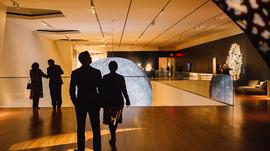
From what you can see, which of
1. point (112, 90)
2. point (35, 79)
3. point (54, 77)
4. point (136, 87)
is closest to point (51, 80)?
point (54, 77)

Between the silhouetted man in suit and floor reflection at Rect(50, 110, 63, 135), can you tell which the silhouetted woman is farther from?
the silhouetted man in suit

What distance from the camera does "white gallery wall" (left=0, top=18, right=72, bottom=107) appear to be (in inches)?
523

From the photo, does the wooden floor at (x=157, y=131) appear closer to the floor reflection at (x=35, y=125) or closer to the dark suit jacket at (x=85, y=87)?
the floor reflection at (x=35, y=125)

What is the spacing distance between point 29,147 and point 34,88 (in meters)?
4.83

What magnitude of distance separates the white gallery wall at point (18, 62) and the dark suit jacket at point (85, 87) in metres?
8.03

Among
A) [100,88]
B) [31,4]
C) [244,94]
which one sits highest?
[31,4]

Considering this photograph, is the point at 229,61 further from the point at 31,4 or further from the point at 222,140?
the point at 222,140

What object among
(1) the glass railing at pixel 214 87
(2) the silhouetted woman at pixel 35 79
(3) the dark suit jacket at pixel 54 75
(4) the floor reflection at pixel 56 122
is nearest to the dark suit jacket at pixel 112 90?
(4) the floor reflection at pixel 56 122

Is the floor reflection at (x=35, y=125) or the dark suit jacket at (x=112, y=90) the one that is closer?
the dark suit jacket at (x=112, y=90)

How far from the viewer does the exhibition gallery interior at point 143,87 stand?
575 centimetres

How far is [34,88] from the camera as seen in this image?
10531mm

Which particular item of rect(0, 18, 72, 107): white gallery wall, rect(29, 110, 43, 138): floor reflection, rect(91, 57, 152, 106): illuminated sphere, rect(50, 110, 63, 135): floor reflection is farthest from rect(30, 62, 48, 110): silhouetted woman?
rect(91, 57, 152, 106): illuminated sphere

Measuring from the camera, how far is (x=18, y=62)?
16.1 m

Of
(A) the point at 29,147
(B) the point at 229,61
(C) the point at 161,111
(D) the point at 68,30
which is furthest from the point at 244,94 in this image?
(A) the point at 29,147
